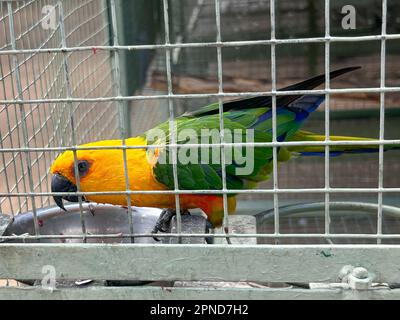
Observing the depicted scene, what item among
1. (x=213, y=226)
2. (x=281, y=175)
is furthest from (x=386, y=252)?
(x=281, y=175)

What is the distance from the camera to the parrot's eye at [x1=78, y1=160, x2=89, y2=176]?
46.4 inches

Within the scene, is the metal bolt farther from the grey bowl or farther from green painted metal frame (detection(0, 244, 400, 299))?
the grey bowl

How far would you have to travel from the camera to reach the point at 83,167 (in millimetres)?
1185

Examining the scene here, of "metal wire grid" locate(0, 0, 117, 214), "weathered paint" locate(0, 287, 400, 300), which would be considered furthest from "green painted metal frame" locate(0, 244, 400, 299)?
"metal wire grid" locate(0, 0, 117, 214)

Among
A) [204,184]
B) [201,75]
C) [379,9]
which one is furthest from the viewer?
[201,75]

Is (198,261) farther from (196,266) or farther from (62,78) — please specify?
(62,78)

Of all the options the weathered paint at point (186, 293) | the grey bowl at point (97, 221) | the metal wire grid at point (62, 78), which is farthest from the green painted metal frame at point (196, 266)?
the metal wire grid at point (62, 78)

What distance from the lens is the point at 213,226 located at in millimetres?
1286

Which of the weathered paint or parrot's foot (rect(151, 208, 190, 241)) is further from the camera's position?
parrot's foot (rect(151, 208, 190, 241))

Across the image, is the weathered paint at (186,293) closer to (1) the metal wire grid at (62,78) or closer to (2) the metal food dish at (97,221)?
(2) the metal food dish at (97,221)

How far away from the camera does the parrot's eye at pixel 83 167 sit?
3.87 ft

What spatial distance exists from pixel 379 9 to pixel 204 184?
1.10 meters

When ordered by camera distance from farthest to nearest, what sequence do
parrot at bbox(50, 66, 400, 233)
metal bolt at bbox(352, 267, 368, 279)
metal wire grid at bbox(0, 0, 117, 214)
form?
1. metal wire grid at bbox(0, 0, 117, 214)
2. parrot at bbox(50, 66, 400, 233)
3. metal bolt at bbox(352, 267, 368, 279)

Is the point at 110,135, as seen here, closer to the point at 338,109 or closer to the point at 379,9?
the point at 338,109
